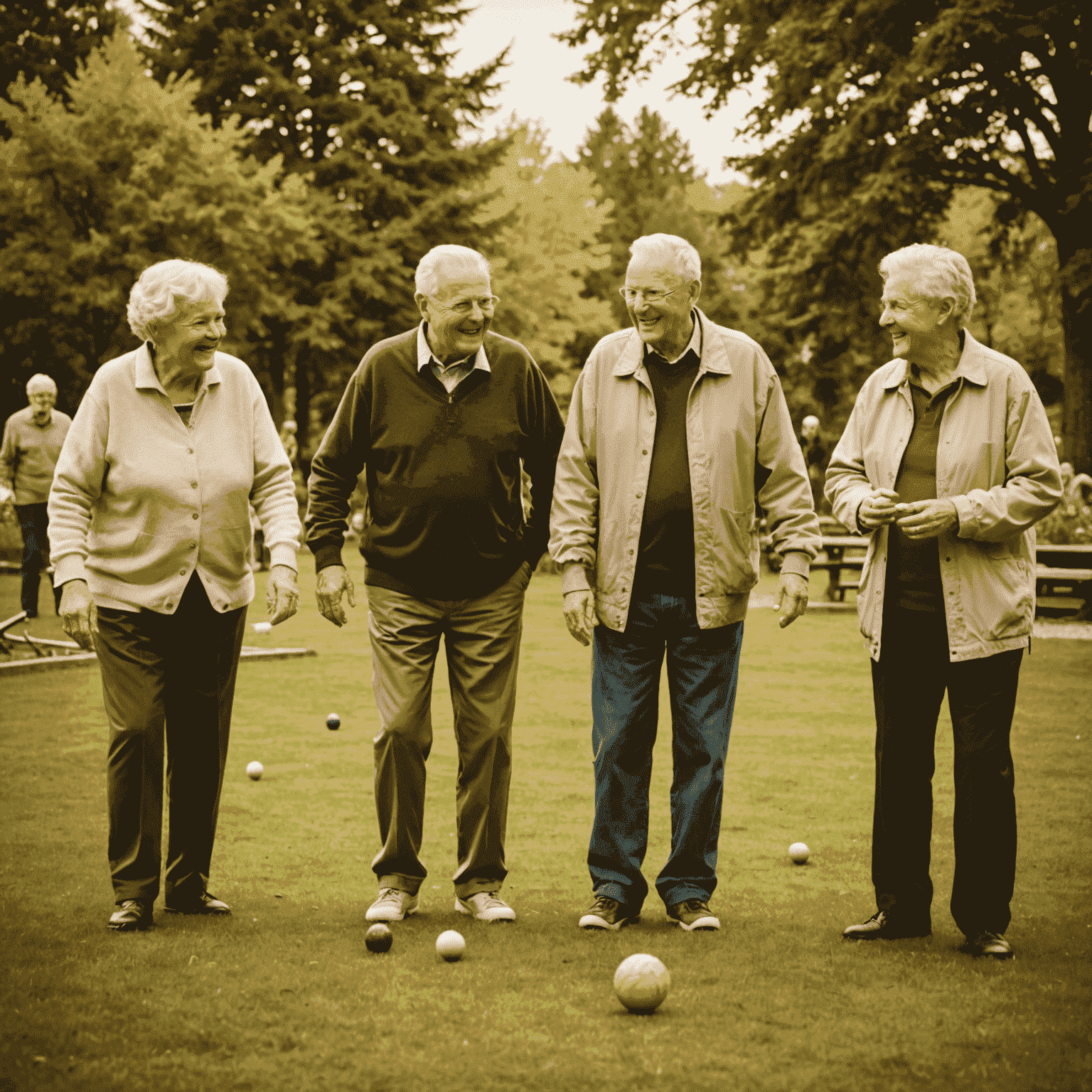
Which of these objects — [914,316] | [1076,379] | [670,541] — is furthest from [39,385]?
[1076,379]

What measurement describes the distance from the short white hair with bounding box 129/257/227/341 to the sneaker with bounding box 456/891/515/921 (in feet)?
6.89

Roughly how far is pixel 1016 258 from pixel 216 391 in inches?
938

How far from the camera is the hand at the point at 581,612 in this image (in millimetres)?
4570

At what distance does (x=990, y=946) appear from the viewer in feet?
14.0

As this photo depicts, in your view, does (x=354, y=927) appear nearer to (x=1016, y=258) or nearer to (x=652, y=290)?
(x=652, y=290)

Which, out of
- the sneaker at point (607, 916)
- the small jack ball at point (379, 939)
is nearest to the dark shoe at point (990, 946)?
the sneaker at point (607, 916)

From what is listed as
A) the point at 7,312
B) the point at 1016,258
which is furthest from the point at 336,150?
the point at 1016,258

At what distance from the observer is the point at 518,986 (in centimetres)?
396

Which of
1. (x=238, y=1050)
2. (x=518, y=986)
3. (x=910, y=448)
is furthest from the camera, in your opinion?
(x=910, y=448)

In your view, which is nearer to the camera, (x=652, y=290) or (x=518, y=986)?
(x=518, y=986)

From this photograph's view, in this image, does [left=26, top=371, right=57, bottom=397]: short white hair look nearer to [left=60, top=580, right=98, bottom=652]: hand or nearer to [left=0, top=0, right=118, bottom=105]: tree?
[left=60, top=580, right=98, bottom=652]: hand

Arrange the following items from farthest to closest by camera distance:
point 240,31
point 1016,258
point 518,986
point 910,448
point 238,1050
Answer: point 240,31 < point 1016,258 < point 910,448 < point 518,986 < point 238,1050

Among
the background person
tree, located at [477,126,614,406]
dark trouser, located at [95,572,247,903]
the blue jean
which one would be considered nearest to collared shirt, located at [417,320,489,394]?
the blue jean

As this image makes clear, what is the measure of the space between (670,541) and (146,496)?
167 centimetres
